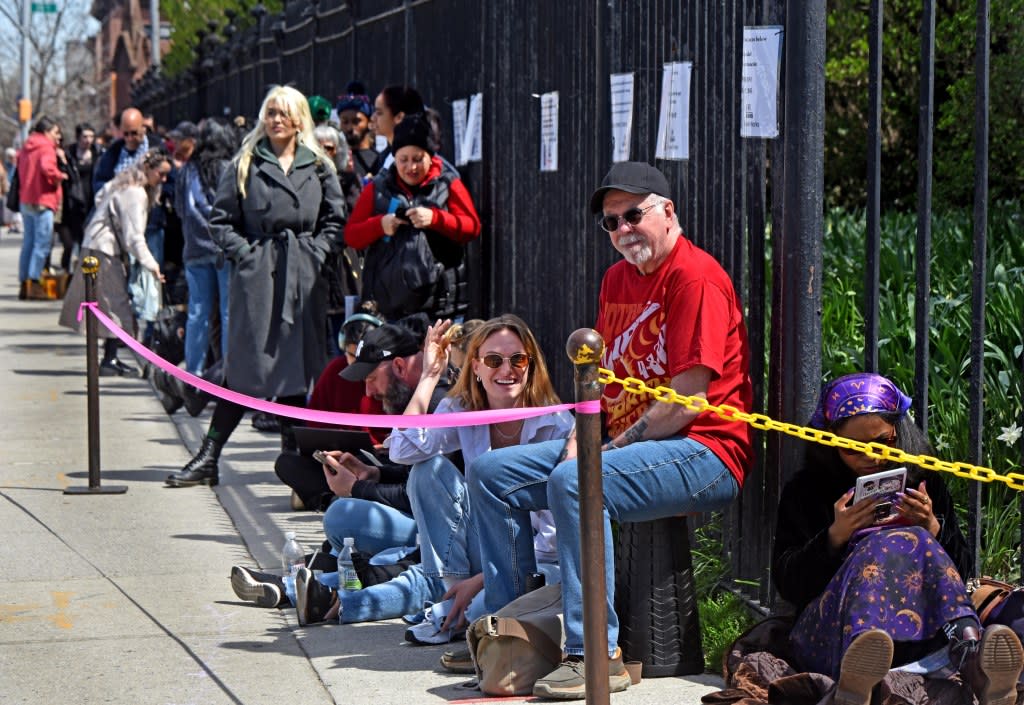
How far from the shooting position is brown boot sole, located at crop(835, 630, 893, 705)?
4.54m

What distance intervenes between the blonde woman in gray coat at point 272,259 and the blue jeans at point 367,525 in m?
2.25

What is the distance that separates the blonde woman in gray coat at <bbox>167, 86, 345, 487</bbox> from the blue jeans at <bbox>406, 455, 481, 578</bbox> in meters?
2.77

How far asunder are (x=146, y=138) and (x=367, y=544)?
33.7 feet

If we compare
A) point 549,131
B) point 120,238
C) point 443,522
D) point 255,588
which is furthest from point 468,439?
point 120,238

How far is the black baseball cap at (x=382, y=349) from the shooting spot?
284 inches

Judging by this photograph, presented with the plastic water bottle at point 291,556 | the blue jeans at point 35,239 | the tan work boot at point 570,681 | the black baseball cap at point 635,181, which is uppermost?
the black baseball cap at point 635,181

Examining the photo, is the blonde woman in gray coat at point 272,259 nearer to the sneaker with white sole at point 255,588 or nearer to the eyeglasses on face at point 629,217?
the sneaker with white sole at point 255,588

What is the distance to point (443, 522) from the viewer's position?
20.4ft

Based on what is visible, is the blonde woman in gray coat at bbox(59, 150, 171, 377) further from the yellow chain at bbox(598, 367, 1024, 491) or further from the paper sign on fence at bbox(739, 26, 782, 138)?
the yellow chain at bbox(598, 367, 1024, 491)

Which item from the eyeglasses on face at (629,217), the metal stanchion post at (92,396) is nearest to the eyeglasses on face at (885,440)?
the eyeglasses on face at (629,217)

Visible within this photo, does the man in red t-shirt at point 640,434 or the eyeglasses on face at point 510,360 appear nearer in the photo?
the man in red t-shirt at point 640,434

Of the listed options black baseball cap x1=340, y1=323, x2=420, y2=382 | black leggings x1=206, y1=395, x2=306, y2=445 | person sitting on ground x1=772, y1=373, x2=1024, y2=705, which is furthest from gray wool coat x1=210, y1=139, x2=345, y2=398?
person sitting on ground x1=772, y1=373, x2=1024, y2=705

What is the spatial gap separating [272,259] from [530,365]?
3.17 meters

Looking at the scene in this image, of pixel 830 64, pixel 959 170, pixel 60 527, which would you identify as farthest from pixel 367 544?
pixel 830 64
